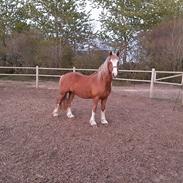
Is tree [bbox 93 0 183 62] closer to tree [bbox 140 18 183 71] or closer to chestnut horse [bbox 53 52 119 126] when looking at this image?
tree [bbox 140 18 183 71]

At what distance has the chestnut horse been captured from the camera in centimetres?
606

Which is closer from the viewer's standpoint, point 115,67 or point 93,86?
point 115,67

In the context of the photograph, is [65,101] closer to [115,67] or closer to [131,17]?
[115,67]

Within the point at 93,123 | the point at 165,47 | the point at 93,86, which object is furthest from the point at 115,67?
the point at 165,47

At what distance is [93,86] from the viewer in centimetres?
644

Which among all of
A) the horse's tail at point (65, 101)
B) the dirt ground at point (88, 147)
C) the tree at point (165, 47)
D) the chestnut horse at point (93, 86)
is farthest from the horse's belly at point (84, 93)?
the tree at point (165, 47)

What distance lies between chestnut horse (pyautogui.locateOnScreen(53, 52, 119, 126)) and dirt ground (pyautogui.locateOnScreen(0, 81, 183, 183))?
0.36 meters

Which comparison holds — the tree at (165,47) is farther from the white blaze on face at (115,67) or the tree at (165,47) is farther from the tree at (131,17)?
the white blaze on face at (115,67)

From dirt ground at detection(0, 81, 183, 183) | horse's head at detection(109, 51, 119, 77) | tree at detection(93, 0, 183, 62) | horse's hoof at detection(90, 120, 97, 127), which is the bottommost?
dirt ground at detection(0, 81, 183, 183)

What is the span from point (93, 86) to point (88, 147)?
1.80m

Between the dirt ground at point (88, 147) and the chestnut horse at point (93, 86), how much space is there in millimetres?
359

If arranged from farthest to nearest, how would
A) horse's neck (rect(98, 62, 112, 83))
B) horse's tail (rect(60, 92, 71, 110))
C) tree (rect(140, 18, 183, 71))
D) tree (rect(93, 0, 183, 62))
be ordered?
tree (rect(93, 0, 183, 62)) < tree (rect(140, 18, 183, 71)) < horse's tail (rect(60, 92, 71, 110)) < horse's neck (rect(98, 62, 112, 83))

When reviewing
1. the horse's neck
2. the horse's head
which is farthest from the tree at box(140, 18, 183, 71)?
the horse's head

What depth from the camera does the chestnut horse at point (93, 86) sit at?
239 inches
